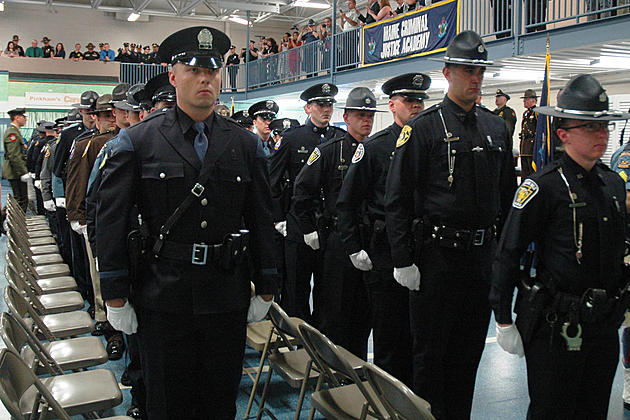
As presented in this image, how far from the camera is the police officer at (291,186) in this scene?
15.6 feet

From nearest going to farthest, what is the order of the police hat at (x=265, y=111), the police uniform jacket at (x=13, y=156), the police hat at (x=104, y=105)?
the police hat at (x=104, y=105) → the police hat at (x=265, y=111) → the police uniform jacket at (x=13, y=156)

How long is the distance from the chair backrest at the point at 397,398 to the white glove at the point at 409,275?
0.68 m

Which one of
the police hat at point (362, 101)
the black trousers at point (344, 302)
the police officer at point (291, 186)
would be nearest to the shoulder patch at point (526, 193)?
the black trousers at point (344, 302)

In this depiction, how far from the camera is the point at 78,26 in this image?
25859mm

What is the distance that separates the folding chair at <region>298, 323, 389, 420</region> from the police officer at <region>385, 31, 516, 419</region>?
1.28ft

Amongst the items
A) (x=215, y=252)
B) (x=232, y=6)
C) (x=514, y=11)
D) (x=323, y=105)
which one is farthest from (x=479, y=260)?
(x=232, y=6)

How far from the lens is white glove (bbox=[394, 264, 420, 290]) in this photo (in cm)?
296

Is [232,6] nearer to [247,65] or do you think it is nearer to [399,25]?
[247,65]

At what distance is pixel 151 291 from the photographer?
7.52ft

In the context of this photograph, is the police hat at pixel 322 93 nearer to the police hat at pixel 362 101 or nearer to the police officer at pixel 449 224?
the police hat at pixel 362 101

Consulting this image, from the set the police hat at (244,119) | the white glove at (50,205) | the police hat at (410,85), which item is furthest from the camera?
the police hat at (244,119)

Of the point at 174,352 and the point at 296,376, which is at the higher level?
the point at 174,352

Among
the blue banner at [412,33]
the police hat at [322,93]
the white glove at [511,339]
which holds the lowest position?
the white glove at [511,339]

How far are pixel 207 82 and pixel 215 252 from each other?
0.63m
